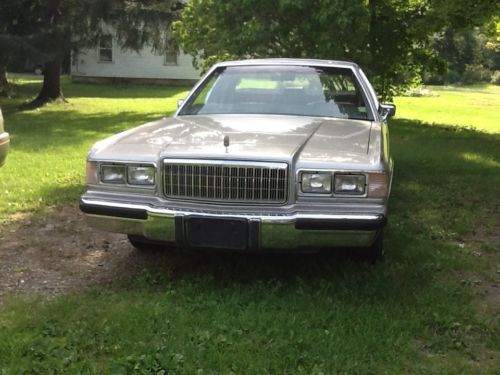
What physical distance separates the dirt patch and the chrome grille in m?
1.00

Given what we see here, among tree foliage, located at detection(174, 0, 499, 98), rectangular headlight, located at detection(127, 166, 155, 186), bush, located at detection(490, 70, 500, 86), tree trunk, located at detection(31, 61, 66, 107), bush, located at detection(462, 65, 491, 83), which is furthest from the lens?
bush, located at detection(490, 70, 500, 86)

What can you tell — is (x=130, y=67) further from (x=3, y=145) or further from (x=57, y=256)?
(x=57, y=256)

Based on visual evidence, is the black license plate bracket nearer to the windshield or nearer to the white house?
the windshield

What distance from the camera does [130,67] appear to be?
29.6 meters

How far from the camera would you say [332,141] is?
4211 millimetres

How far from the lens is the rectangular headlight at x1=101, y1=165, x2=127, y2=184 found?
409 centimetres

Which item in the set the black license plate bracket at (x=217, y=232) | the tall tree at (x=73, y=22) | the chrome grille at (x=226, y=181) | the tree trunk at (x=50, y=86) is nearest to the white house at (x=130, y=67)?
the tree trunk at (x=50, y=86)

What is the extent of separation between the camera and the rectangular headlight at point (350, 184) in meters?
3.81

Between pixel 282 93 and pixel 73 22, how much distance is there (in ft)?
34.2

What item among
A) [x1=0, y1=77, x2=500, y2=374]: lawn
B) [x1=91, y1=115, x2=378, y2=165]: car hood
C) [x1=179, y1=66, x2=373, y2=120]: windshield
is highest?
[x1=179, y1=66, x2=373, y2=120]: windshield

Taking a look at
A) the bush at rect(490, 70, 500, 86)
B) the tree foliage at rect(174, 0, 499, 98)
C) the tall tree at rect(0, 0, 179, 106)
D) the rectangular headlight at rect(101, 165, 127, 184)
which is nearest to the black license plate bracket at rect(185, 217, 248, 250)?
the rectangular headlight at rect(101, 165, 127, 184)

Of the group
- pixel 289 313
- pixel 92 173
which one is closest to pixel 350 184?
pixel 289 313

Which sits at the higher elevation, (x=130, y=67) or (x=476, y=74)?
(x=130, y=67)

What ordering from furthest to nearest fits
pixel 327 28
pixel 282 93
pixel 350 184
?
pixel 327 28 → pixel 282 93 → pixel 350 184
